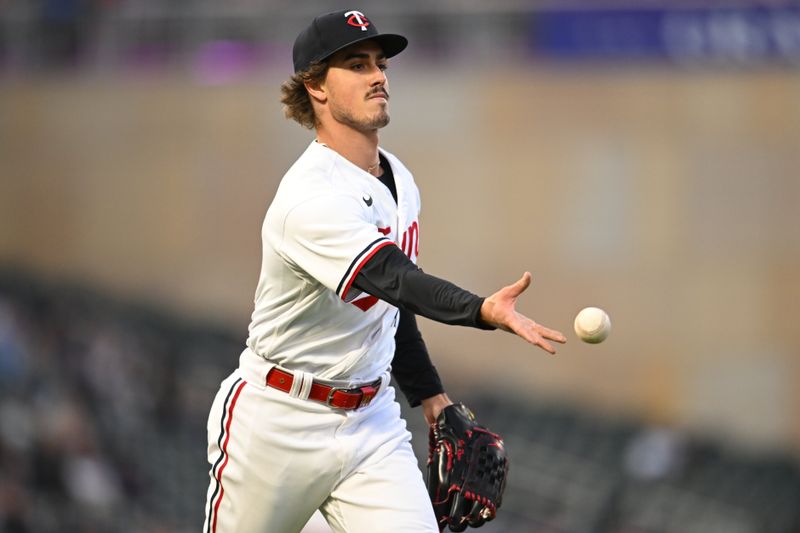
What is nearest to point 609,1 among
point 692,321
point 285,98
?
point 692,321

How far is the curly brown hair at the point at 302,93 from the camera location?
4.27 m

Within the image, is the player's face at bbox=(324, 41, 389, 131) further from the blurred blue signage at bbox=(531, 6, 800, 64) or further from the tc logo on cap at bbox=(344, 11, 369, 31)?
the blurred blue signage at bbox=(531, 6, 800, 64)

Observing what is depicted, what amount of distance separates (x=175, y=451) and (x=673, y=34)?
684cm

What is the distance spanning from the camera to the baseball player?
404 centimetres

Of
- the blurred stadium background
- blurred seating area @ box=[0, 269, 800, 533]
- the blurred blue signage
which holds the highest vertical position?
the blurred blue signage

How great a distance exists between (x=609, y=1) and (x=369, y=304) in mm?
10441

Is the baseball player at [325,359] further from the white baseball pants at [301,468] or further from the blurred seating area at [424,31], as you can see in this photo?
the blurred seating area at [424,31]

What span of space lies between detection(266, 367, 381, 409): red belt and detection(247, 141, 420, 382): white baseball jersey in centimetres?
3

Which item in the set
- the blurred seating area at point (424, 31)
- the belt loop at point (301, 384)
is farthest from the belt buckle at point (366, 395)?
the blurred seating area at point (424, 31)

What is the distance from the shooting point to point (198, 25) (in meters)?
15.3

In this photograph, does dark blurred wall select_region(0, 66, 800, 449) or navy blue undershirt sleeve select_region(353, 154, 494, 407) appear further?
dark blurred wall select_region(0, 66, 800, 449)

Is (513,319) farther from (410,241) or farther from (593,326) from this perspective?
(410,241)

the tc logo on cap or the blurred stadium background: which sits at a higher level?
the tc logo on cap

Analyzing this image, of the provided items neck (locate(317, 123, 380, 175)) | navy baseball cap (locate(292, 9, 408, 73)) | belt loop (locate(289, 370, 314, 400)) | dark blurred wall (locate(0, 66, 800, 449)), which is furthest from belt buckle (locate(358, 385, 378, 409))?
dark blurred wall (locate(0, 66, 800, 449))
